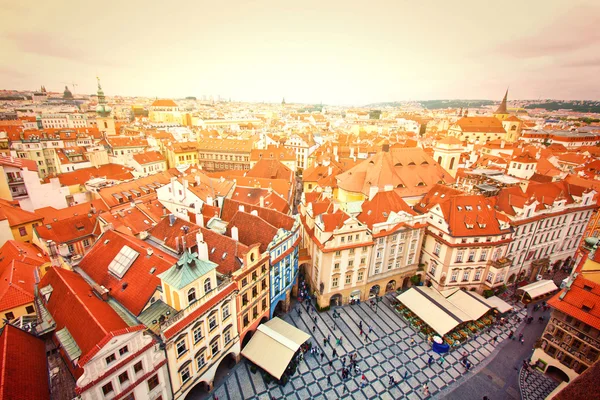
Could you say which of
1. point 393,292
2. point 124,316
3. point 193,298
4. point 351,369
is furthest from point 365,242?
point 124,316

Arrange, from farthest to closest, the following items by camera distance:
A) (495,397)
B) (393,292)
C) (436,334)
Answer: (393,292), (436,334), (495,397)

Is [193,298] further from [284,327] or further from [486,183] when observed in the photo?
[486,183]

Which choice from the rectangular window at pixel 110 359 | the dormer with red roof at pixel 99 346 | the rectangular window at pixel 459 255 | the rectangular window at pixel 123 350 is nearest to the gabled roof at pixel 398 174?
the rectangular window at pixel 459 255

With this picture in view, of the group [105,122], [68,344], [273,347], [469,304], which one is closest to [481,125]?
[469,304]

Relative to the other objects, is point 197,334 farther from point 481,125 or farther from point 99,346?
point 481,125

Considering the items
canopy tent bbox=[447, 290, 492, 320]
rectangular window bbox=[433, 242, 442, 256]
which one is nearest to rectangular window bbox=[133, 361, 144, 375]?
canopy tent bbox=[447, 290, 492, 320]
